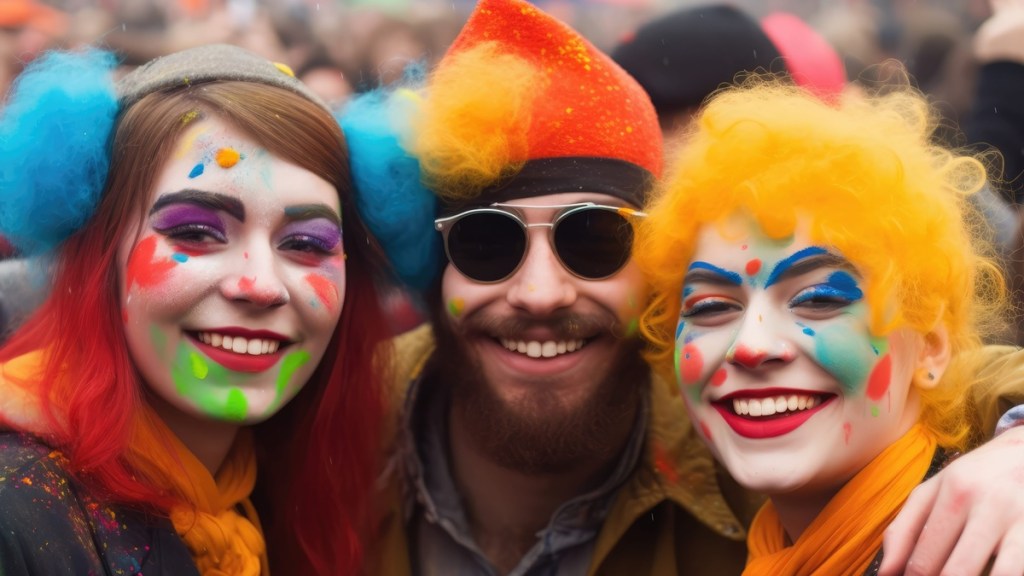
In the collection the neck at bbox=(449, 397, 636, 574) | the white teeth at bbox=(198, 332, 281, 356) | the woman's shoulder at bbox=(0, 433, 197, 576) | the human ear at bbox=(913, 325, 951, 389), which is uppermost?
the human ear at bbox=(913, 325, 951, 389)

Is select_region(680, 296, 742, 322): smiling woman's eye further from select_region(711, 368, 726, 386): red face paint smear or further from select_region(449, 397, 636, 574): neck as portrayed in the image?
select_region(449, 397, 636, 574): neck

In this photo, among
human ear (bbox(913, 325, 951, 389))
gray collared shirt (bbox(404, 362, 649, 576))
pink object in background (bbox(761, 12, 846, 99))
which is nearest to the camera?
human ear (bbox(913, 325, 951, 389))

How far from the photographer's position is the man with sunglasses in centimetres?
332

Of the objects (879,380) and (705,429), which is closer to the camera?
(879,380)

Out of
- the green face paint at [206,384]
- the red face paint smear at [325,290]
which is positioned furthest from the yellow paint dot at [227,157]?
the green face paint at [206,384]

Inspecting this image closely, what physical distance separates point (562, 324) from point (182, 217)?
112 cm

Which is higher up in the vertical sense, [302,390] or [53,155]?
[53,155]

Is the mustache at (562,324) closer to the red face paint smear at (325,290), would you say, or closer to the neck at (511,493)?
the neck at (511,493)

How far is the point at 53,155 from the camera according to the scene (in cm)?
279

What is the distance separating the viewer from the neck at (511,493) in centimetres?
358

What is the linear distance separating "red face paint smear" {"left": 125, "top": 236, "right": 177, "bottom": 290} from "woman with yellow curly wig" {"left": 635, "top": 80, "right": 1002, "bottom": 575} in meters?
1.27

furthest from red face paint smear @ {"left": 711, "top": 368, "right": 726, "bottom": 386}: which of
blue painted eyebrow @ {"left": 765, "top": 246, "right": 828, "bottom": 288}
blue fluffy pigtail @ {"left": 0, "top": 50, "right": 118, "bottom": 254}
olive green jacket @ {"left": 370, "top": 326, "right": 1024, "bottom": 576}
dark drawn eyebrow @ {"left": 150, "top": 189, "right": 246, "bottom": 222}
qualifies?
blue fluffy pigtail @ {"left": 0, "top": 50, "right": 118, "bottom": 254}

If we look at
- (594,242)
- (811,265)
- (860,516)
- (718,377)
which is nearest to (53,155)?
(594,242)

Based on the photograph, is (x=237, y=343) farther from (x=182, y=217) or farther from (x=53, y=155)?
(x=53, y=155)
